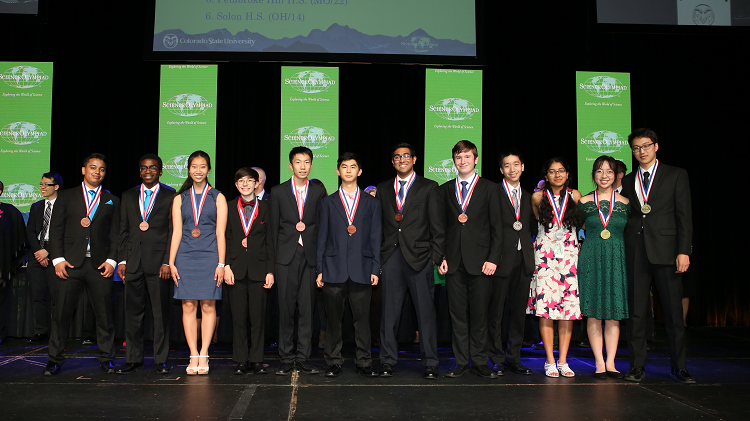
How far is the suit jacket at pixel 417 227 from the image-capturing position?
350cm

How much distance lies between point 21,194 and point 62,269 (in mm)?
3575

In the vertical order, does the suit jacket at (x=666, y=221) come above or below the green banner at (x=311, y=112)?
below

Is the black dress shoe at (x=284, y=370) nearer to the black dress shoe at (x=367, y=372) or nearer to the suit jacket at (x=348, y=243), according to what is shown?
the black dress shoe at (x=367, y=372)

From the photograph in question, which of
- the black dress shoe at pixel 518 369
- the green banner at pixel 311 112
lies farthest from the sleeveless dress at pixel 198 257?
the green banner at pixel 311 112

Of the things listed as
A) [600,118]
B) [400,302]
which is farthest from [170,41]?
[600,118]

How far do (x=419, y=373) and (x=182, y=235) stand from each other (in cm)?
205

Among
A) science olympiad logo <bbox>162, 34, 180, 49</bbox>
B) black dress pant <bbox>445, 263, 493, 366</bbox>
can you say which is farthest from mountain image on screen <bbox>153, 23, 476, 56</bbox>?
black dress pant <bbox>445, 263, 493, 366</bbox>

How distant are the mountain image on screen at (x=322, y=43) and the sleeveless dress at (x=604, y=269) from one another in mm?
3505

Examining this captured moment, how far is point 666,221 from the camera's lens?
3510 millimetres

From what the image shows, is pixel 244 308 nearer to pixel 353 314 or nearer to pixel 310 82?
pixel 353 314

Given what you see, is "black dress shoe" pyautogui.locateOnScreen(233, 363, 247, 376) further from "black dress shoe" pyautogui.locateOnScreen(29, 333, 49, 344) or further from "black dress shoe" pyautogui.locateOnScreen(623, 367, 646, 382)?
"black dress shoe" pyautogui.locateOnScreen(29, 333, 49, 344)

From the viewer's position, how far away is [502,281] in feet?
11.9

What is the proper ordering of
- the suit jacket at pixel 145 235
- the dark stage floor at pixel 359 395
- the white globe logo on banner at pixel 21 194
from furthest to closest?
the white globe logo on banner at pixel 21 194
the suit jacket at pixel 145 235
the dark stage floor at pixel 359 395

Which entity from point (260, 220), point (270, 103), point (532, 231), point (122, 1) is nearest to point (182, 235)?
point (260, 220)
